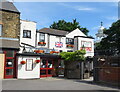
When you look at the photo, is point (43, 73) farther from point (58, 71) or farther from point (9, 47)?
point (9, 47)

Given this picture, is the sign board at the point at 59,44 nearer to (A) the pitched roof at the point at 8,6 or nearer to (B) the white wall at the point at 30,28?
(B) the white wall at the point at 30,28

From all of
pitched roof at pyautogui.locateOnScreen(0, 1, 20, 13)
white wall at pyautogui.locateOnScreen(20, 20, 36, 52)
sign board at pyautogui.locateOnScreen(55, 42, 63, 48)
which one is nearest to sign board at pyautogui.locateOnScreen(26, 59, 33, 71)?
pitched roof at pyautogui.locateOnScreen(0, 1, 20, 13)

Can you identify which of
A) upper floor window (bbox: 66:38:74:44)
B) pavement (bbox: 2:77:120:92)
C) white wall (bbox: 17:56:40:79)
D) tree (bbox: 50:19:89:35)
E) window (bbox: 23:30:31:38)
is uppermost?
tree (bbox: 50:19:89:35)

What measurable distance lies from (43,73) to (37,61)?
6.84 ft

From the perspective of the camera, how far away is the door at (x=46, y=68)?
21000mm

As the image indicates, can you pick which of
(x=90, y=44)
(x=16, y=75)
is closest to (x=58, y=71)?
(x=16, y=75)

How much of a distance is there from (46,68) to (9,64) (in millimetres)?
4427

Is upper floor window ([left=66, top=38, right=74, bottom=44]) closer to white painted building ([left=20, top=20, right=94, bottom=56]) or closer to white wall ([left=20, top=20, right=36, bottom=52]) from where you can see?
white painted building ([left=20, top=20, right=94, bottom=56])

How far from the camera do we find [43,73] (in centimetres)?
2108

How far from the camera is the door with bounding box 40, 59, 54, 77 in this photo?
21000 millimetres

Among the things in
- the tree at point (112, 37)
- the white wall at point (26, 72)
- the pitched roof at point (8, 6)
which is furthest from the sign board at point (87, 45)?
the pitched roof at point (8, 6)

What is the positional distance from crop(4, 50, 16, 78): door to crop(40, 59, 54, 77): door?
3.38m

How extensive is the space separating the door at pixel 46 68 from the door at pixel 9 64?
3.38 m

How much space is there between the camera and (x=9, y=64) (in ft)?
61.8
